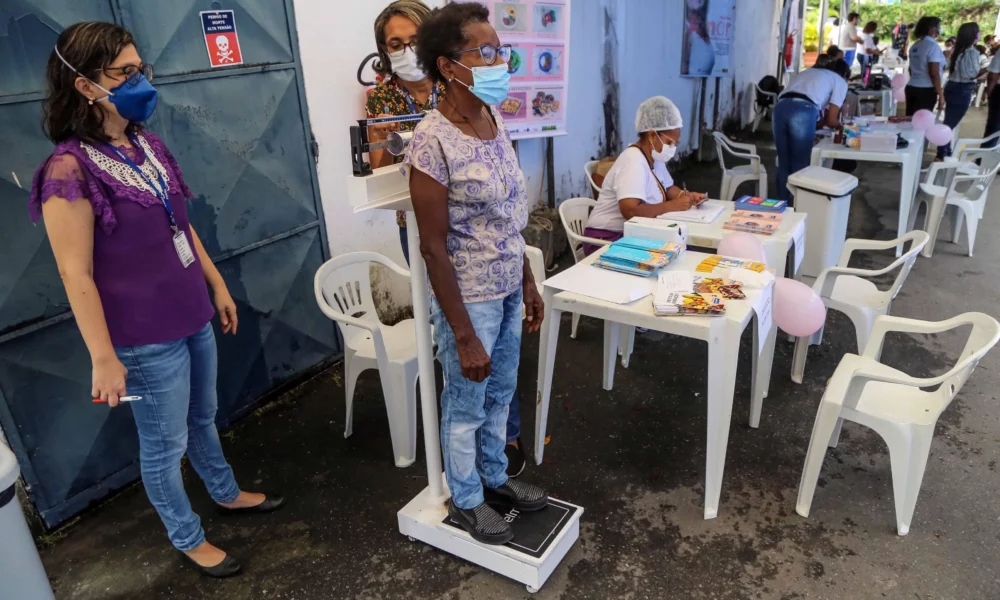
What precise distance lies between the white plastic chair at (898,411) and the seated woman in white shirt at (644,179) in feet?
4.21

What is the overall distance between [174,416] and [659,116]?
2.58 metres

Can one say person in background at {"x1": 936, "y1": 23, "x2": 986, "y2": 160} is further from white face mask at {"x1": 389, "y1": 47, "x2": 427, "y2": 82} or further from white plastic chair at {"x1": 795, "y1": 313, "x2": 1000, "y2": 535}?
white face mask at {"x1": 389, "y1": 47, "x2": 427, "y2": 82}

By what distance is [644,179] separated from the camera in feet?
10.9

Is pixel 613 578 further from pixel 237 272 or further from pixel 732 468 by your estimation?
pixel 237 272

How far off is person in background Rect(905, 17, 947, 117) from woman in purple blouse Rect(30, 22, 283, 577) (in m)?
7.75

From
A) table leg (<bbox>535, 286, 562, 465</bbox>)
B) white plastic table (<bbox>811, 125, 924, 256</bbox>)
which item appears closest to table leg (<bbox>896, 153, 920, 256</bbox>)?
white plastic table (<bbox>811, 125, 924, 256</bbox>)

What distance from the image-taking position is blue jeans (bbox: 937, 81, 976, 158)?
23.3 feet

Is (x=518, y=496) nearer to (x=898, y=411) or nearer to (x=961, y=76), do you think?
(x=898, y=411)

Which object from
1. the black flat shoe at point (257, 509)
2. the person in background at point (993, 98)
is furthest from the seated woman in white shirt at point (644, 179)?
the person in background at point (993, 98)

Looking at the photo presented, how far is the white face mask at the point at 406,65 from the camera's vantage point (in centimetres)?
250

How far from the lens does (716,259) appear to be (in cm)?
267

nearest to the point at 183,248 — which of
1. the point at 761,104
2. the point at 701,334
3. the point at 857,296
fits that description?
the point at 701,334

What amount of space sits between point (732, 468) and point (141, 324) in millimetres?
2221

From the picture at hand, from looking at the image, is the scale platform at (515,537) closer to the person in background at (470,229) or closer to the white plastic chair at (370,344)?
the person in background at (470,229)
